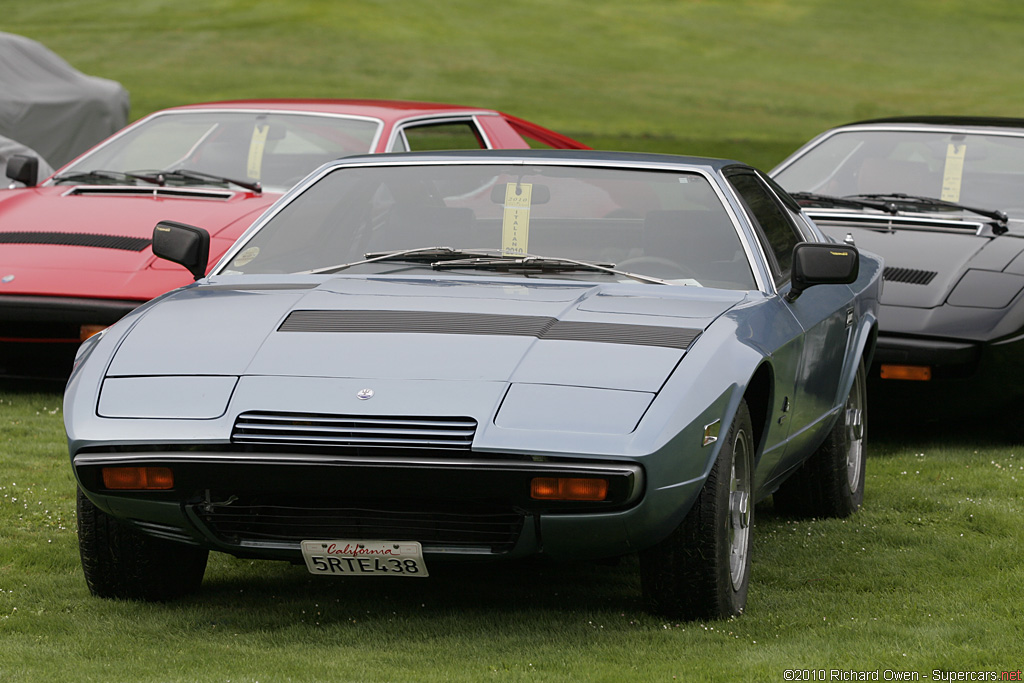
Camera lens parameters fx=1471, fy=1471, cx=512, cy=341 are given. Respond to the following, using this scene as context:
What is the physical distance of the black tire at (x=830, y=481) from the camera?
5.56m

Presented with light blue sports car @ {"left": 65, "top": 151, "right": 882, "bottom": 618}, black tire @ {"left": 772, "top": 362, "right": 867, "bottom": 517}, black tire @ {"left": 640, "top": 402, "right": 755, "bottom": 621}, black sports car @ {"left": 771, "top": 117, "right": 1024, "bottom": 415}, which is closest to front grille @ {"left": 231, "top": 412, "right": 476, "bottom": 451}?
light blue sports car @ {"left": 65, "top": 151, "right": 882, "bottom": 618}

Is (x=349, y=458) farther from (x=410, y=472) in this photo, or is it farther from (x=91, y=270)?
(x=91, y=270)

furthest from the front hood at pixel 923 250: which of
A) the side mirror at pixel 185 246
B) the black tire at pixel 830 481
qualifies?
the side mirror at pixel 185 246

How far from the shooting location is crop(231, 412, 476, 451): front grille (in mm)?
3596

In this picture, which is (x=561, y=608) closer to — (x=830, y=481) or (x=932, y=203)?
(x=830, y=481)

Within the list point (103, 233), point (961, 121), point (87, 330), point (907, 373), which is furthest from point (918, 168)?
point (87, 330)

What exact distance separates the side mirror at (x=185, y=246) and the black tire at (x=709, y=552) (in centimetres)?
191

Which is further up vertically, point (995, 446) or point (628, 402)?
point (628, 402)

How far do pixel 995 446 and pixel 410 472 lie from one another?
4480mm

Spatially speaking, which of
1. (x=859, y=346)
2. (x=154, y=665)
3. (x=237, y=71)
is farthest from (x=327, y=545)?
(x=237, y=71)

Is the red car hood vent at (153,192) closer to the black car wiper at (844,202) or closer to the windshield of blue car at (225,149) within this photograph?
the windshield of blue car at (225,149)

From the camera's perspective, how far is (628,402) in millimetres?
3684

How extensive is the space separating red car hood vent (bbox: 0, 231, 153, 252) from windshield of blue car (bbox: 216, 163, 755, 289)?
8.75 ft

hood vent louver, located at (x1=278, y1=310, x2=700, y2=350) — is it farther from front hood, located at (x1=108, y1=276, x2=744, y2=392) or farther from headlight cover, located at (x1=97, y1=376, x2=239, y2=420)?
headlight cover, located at (x1=97, y1=376, x2=239, y2=420)
